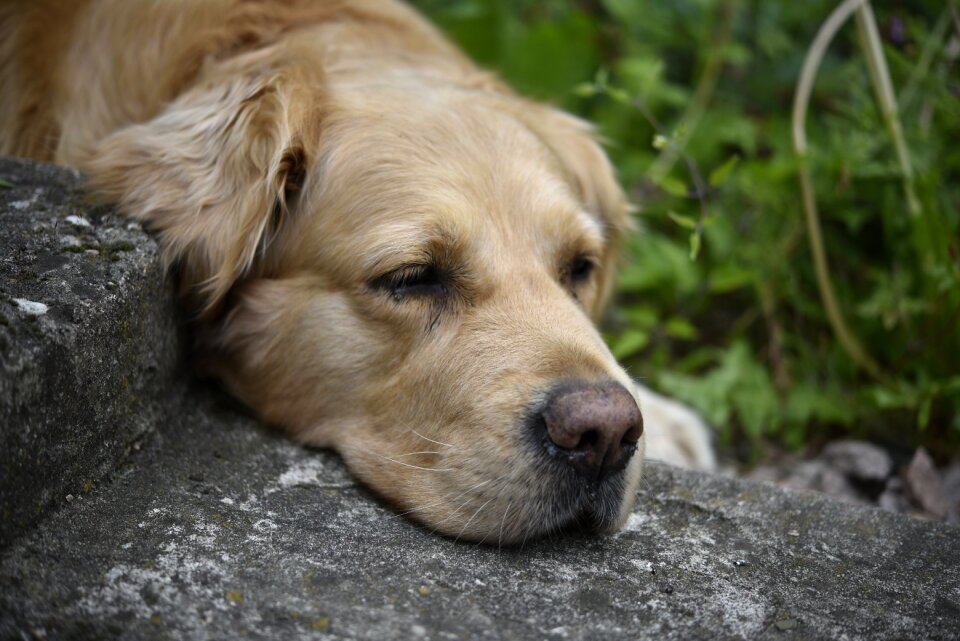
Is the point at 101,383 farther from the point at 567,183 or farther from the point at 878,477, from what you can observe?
the point at 878,477

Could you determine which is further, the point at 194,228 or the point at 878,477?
the point at 878,477

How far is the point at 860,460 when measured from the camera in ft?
13.2

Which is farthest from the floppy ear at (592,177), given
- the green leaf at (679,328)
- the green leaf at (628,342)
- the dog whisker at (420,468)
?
the dog whisker at (420,468)

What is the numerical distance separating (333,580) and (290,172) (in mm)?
1478

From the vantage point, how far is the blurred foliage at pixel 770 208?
4.20 metres

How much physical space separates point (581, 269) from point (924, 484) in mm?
1734

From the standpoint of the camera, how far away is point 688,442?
14.3 ft

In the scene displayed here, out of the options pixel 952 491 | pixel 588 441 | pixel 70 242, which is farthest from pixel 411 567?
pixel 952 491

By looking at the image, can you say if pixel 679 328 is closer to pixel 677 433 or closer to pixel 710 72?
pixel 677 433

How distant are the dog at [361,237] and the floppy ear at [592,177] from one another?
0.14m

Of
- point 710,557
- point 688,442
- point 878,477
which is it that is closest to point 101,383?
point 710,557

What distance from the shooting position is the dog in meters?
2.47

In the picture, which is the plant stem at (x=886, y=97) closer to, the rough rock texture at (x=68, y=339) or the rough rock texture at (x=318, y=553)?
the rough rock texture at (x=318, y=553)

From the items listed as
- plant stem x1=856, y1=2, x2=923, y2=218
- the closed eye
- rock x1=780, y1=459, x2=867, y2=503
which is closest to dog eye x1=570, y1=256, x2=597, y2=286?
the closed eye
